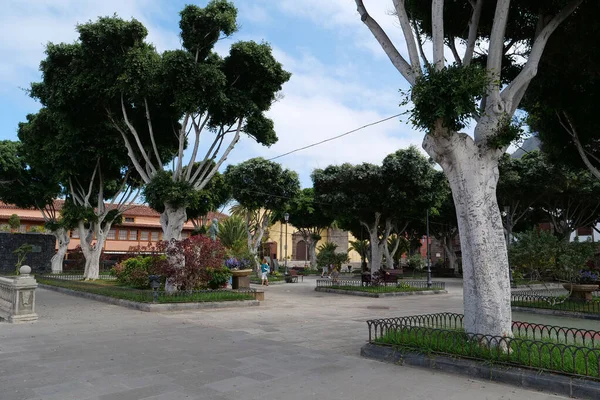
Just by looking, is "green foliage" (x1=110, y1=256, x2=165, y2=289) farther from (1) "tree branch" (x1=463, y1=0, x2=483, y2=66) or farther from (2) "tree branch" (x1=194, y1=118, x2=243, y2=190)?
(1) "tree branch" (x1=463, y1=0, x2=483, y2=66)

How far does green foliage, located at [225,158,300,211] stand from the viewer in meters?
29.2

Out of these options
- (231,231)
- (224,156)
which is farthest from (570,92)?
(231,231)

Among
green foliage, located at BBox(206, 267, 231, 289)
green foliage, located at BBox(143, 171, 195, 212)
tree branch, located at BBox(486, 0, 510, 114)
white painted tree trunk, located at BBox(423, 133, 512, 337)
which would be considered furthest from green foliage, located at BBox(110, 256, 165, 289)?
tree branch, located at BBox(486, 0, 510, 114)

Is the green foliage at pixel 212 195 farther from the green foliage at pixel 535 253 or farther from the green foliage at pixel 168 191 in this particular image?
the green foliage at pixel 535 253

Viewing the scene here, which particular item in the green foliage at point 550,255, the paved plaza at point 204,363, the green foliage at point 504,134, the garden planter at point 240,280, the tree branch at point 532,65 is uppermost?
the tree branch at point 532,65

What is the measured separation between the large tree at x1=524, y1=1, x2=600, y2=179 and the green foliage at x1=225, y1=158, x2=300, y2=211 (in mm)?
17402

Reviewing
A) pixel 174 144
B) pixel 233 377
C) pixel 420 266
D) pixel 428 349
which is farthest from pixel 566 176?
pixel 233 377

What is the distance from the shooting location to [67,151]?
65.8 ft

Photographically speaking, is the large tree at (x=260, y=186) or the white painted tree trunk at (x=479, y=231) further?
the large tree at (x=260, y=186)

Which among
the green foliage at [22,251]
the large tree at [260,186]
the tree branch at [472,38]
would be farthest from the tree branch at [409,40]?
the large tree at [260,186]

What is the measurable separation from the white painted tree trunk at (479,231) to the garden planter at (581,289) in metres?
8.49

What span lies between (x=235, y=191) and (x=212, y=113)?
13542mm

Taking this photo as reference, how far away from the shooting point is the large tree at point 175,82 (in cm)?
1480

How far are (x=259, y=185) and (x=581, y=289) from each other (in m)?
19.6
